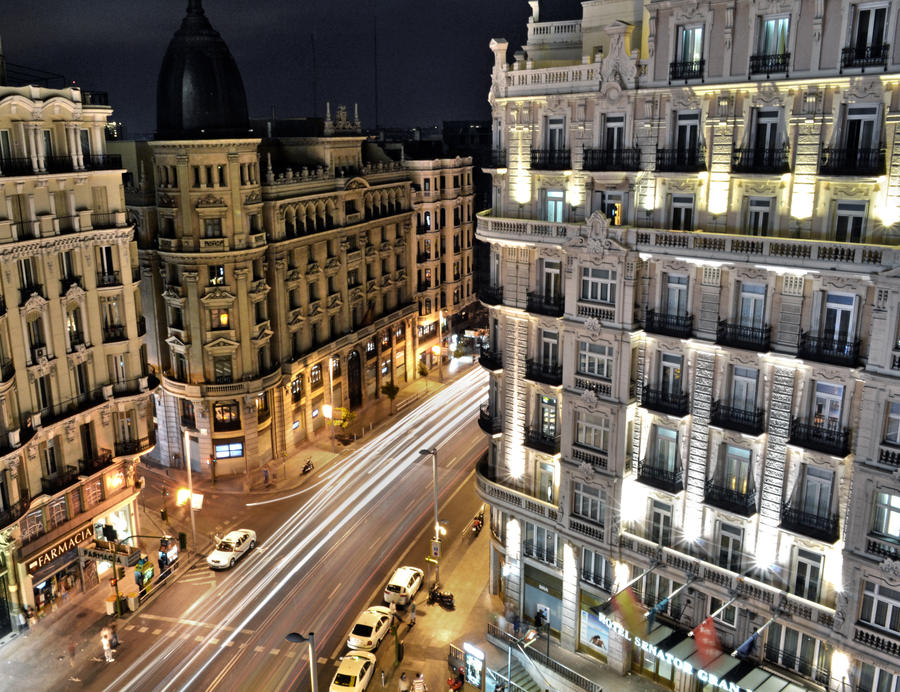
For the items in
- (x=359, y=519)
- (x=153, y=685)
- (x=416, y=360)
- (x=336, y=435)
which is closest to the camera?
(x=153, y=685)

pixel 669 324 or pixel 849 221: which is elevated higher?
pixel 849 221

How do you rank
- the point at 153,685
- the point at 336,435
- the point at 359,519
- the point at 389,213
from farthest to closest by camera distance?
the point at 389,213, the point at 336,435, the point at 359,519, the point at 153,685

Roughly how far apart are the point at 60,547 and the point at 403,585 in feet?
74.1

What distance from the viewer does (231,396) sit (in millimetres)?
68438

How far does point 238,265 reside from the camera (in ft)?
220

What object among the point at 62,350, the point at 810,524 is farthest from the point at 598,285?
the point at 62,350

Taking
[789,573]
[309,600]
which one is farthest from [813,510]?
[309,600]

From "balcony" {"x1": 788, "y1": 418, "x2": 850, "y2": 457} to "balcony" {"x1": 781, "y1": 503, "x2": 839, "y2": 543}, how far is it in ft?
10.3

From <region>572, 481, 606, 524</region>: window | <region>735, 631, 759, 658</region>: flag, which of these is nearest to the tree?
<region>572, 481, 606, 524</region>: window

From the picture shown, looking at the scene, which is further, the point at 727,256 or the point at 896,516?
the point at 727,256

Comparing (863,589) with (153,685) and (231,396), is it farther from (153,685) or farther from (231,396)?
(231,396)

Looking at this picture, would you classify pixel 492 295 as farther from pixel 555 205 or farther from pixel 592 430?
pixel 592 430

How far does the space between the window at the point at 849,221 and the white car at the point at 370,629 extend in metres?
33.1

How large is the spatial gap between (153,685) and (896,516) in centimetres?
3905
